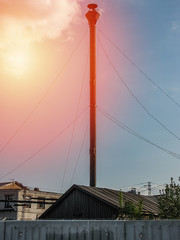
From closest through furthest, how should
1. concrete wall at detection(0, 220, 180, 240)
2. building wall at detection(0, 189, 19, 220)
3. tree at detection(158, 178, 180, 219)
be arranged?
concrete wall at detection(0, 220, 180, 240)
tree at detection(158, 178, 180, 219)
building wall at detection(0, 189, 19, 220)

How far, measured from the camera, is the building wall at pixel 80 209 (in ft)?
88.7

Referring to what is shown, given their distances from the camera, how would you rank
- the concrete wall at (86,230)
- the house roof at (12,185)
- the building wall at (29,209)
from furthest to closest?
the house roof at (12,185) < the building wall at (29,209) < the concrete wall at (86,230)

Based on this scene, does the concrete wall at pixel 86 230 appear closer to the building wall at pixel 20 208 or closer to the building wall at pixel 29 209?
the building wall at pixel 29 209

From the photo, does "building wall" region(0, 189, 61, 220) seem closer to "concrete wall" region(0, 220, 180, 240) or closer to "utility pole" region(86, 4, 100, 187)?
"utility pole" region(86, 4, 100, 187)

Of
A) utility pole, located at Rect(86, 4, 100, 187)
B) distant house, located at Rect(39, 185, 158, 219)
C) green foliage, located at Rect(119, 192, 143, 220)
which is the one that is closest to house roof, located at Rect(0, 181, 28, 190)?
utility pole, located at Rect(86, 4, 100, 187)

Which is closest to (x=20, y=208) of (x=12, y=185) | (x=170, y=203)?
(x=12, y=185)

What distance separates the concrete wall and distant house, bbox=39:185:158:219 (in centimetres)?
1312

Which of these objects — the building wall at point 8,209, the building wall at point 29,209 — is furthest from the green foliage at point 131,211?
the building wall at point 8,209

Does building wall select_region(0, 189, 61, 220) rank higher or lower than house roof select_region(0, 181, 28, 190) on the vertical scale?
lower

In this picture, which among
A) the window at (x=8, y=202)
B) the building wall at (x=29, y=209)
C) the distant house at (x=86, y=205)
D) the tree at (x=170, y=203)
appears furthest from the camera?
the window at (x=8, y=202)

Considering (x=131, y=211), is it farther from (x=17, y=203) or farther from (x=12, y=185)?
(x=12, y=185)

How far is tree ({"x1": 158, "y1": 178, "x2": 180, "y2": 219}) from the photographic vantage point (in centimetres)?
2334

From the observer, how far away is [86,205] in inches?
1112

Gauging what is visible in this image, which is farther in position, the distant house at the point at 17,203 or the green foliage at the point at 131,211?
the distant house at the point at 17,203
